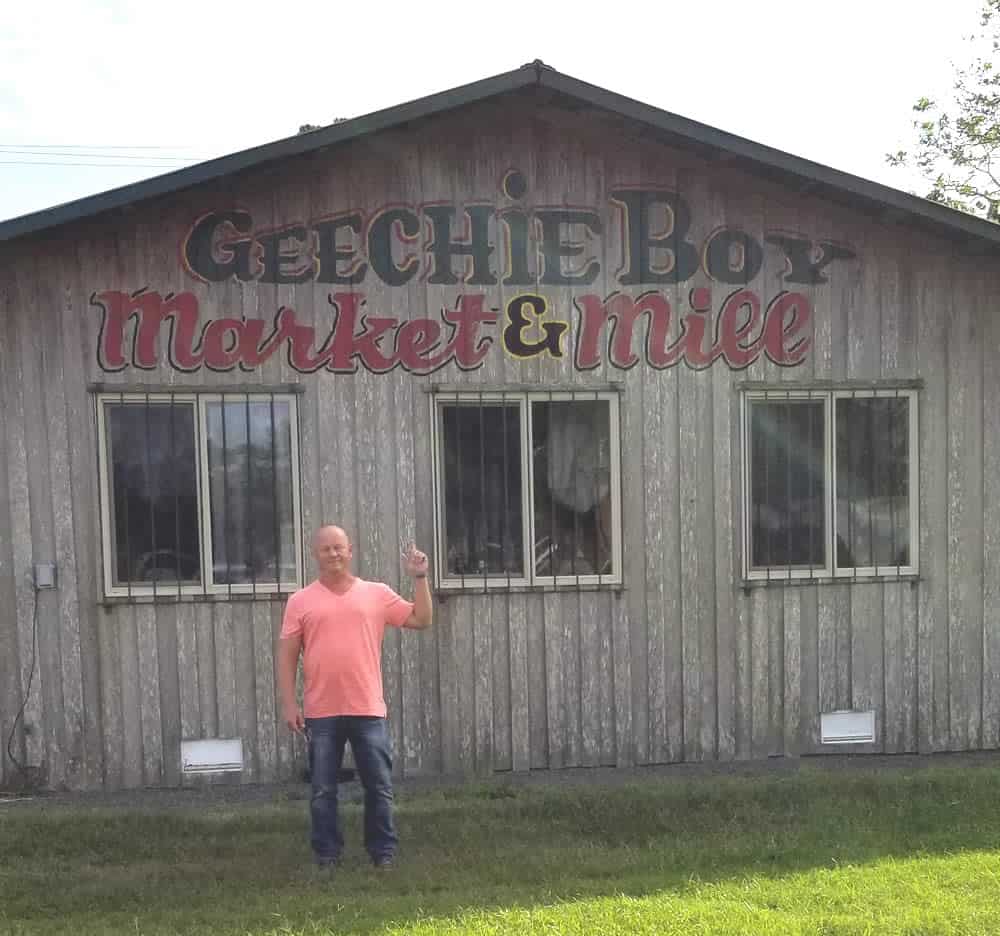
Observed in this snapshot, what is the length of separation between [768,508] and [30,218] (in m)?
5.13

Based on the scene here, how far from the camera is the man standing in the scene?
4547 mm

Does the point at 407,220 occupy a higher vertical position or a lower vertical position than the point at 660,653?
higher

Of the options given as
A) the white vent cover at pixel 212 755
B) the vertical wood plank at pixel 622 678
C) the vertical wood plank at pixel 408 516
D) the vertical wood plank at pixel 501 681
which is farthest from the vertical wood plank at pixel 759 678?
the white vent cover at pixel 212 755

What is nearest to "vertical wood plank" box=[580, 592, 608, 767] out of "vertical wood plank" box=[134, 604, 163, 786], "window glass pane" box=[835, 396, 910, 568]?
"window glass pane" box=[835, 396, 910, 568]

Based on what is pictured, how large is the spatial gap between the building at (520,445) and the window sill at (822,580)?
3 cm

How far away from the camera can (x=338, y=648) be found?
454 cm

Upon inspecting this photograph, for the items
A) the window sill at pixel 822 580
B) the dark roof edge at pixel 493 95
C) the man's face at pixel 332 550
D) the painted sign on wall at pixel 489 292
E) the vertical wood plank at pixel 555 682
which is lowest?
the vertical wood plank at pixel 555 682

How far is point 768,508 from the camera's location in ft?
21.3

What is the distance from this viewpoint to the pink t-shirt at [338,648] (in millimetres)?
4539

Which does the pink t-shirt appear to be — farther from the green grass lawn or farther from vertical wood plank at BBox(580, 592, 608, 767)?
vertical wood plank at BBox(580, 592, 608, 767)

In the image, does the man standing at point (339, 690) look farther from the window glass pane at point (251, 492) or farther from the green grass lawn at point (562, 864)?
the window glass pane at point (251, 492)

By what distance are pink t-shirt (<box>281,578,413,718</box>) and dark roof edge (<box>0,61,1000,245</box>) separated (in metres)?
2.72

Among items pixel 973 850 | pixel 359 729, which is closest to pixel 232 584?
pixel 359 729

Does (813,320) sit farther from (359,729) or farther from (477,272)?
(359,729)
